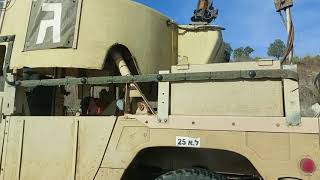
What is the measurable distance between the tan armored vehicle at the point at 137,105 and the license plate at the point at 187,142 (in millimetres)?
19

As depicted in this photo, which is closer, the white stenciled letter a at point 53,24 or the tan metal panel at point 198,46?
the white stenciled letter a at point 53,24

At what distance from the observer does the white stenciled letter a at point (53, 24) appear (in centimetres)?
528

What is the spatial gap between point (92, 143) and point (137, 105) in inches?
24.5

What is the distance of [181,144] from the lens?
419cm

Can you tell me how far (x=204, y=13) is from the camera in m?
7.00

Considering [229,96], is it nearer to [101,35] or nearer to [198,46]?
[101,35]

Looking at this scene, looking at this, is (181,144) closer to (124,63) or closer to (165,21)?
(124,63)

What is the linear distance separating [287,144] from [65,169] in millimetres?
2341

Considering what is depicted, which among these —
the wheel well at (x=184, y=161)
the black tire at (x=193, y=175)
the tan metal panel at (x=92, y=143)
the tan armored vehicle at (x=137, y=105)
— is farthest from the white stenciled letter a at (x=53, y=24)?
the black tire at (x=193, y=175)

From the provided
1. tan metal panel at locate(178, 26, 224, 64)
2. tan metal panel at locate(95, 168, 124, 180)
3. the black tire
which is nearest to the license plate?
the black tire

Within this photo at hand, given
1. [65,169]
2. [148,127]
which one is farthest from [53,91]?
[148,127]

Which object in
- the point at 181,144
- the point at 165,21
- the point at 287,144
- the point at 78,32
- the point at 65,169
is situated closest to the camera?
the point at 287,144

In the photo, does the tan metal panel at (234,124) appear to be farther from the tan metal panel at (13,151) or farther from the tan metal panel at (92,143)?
the tan metal panel at (13,151)

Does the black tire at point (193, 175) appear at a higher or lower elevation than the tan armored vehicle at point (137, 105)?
lower
